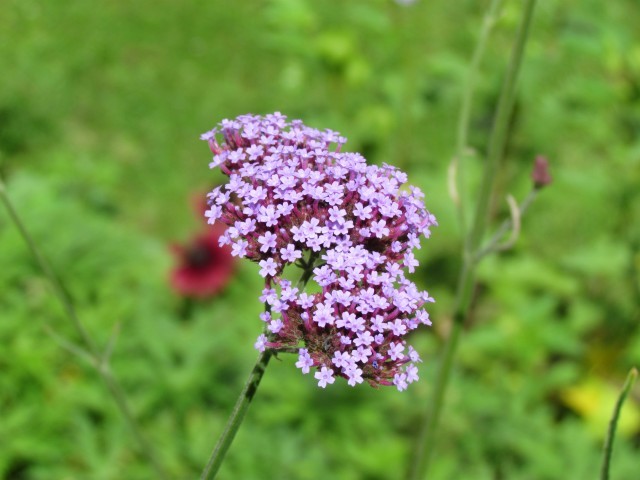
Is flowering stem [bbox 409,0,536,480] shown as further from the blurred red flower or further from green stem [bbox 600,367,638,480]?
the blurred red flower

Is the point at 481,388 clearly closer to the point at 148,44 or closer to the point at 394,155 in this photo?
the point at 394,155

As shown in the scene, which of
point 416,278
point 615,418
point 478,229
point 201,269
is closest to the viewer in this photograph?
point 615,418

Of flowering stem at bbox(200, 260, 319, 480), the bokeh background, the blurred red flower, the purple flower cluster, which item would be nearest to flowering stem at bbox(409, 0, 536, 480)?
the bokeh background

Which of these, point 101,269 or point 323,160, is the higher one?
point 101,269

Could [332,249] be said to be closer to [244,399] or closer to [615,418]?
[244,399]

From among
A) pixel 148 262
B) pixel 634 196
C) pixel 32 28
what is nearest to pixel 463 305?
pixel 634 196

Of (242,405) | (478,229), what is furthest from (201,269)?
(242,405)
